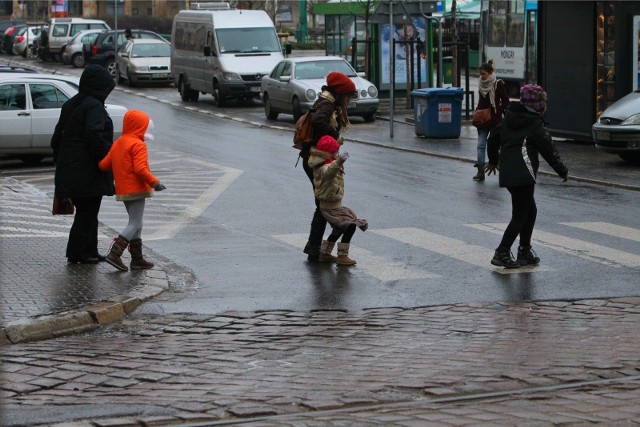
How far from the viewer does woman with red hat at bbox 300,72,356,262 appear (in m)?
11.7

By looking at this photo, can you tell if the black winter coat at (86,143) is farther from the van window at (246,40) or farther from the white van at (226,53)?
the van window at (246,40)

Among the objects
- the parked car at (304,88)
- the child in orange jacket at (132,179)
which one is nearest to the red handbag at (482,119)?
the child in orange jacket at (132,179)

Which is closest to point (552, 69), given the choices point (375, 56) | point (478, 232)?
point (375, 56)

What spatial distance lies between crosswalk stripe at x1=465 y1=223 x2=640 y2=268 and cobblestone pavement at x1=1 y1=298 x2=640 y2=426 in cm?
171

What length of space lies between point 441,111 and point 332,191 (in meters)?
14.3

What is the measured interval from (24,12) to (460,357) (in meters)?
87.3

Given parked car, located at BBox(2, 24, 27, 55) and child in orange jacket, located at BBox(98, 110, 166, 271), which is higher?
parked car, located at BBox(2, 24, 27, 55)

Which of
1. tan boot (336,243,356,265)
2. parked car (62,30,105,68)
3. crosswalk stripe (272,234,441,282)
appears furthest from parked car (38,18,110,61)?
tan boot (336,243,356,265)

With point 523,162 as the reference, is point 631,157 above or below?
below

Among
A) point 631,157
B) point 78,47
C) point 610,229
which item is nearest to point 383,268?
point 610,229

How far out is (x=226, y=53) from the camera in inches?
1396

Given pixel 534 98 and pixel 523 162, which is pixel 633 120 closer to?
pixel 534 98

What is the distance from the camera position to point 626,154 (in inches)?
803

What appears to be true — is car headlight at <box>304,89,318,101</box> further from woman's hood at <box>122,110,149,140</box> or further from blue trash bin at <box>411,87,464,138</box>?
woman's hood at <box>122,110,149,140</box>
